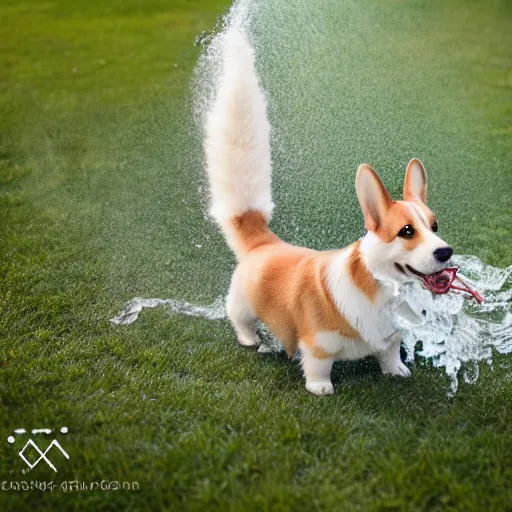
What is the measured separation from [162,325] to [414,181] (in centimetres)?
61

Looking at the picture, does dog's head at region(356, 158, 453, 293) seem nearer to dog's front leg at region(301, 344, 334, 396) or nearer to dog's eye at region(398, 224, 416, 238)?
dog's eye at region(398, 224, 416, 238)

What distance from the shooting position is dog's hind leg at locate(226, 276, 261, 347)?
4.30 ft

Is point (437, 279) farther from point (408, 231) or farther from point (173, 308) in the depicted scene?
point (173, 308)

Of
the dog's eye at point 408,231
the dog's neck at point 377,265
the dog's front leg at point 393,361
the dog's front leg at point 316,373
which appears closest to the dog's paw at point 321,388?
the dog's front leg at point 316,373

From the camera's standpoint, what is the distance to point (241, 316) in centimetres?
133

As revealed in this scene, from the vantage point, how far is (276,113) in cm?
146

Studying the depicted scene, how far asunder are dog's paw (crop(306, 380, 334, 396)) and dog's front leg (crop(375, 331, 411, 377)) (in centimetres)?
11

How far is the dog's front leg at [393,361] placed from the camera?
1232 millimetres

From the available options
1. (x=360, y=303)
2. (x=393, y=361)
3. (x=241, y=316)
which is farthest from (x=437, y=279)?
(x=241, y=316)

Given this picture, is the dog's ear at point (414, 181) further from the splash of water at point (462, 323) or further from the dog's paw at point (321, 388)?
the dog's paw at point (321, 388)

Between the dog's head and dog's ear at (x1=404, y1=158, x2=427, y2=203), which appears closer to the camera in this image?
the dog's head

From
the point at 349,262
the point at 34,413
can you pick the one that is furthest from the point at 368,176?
the point at 34,413

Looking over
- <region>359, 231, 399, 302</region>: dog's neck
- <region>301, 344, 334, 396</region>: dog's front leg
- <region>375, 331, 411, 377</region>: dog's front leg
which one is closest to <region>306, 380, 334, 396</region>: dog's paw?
<region>301, 344, 334, 396</region>: dog's front leg

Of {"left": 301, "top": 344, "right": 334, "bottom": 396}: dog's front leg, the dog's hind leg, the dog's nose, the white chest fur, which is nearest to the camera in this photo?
the dog's nose
